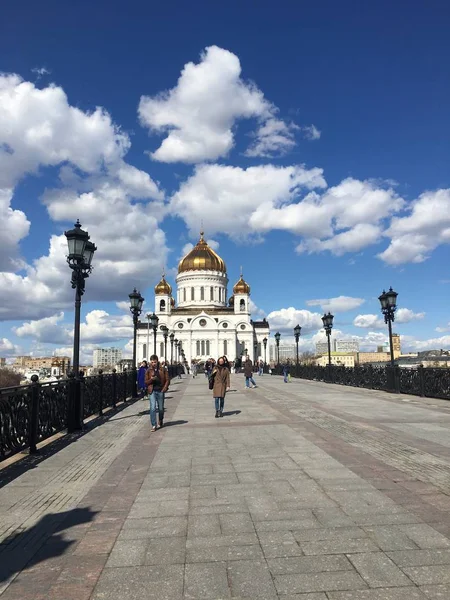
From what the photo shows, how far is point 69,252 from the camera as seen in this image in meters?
11.2

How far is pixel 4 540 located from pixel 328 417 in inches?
340

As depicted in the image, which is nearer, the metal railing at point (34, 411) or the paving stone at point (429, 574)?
the paving stone at point (429, 574)

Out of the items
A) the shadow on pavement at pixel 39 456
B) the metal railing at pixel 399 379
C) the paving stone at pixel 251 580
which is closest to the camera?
the paving stone at pixel 251 580

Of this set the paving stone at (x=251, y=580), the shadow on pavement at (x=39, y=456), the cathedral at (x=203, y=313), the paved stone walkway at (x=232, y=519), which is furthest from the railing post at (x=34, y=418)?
the cathedral at (x=203, y=313)

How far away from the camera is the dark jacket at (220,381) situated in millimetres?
12109

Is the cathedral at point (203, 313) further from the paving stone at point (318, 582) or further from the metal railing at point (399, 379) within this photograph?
the paving stone at point (318, 582)

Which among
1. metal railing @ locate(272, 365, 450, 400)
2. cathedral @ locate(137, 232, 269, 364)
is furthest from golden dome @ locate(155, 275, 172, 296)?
metal railing @ locate(272, 365, 450, 400)

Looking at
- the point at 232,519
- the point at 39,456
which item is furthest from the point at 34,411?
the point at 232,519

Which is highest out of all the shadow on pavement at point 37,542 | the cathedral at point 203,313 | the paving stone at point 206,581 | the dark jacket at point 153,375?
the cathedral at point 203,313

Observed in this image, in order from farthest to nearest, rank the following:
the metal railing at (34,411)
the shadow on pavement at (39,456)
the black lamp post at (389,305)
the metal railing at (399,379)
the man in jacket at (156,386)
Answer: the black lamp post at (389,305) < the metal railing at (399,379) < the man in jacket at (156,386) < the metal railing at (34,411) < the shadow on pavement at (39,456)

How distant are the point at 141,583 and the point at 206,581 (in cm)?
45

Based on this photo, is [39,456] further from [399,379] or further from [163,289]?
[163,289]

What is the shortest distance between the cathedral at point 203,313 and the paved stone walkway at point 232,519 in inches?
2998

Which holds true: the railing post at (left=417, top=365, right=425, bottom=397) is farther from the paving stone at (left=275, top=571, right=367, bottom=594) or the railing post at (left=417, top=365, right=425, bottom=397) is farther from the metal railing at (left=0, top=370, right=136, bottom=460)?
the paving stone at (left=275, top=571, right=367, bottom=594)
